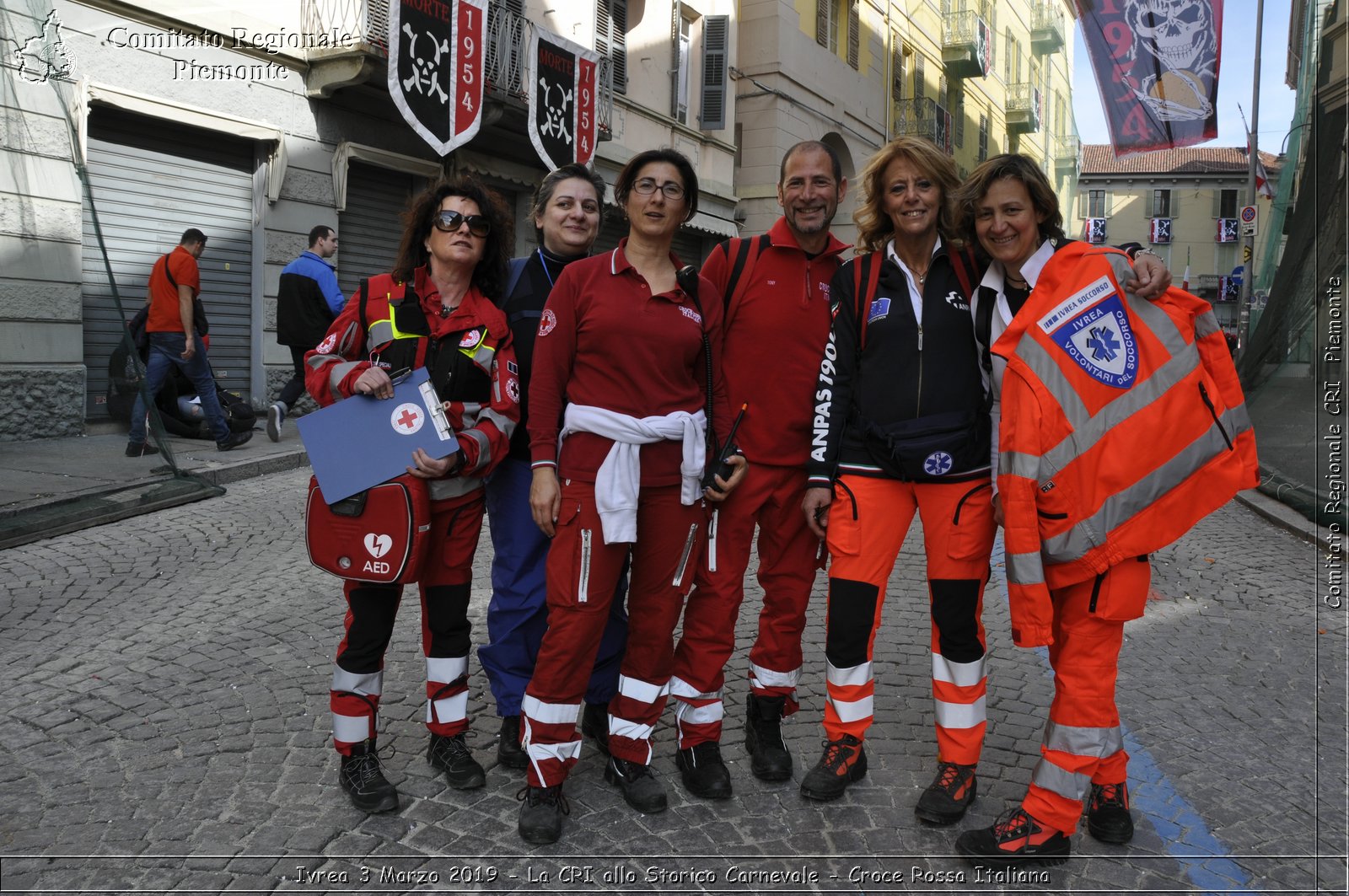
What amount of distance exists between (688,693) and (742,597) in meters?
0.37

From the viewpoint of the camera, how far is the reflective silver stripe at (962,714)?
10.5 ft

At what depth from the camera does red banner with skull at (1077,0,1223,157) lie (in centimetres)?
1007

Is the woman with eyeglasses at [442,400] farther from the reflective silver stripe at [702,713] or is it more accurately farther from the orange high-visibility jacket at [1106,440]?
the orange high-visibility jacket at [1106,440]

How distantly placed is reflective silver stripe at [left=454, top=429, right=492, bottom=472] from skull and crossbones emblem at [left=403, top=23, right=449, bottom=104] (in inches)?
400

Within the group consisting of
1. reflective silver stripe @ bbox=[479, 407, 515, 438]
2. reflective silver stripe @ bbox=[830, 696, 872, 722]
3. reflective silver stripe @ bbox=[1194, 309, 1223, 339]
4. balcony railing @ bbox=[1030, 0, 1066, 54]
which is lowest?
reflective silver stripe @ bbox=[830, 696, 872, 722]

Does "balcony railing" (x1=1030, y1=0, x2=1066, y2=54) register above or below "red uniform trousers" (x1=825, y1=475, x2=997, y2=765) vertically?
above

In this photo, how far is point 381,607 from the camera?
10.4ft

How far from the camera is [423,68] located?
12445 millimetres

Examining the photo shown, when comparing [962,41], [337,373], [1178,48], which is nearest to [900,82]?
[962,41]

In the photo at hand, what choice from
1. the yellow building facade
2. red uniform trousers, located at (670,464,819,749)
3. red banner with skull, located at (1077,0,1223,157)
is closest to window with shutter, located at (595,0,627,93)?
the yellow building facade

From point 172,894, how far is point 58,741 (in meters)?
1.27

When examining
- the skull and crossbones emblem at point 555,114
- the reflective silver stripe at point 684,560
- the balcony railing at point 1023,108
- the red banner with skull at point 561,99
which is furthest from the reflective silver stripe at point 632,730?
the balcony railing at point 1023,108

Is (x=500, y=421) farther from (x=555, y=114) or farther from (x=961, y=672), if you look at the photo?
(x=555, y=114)

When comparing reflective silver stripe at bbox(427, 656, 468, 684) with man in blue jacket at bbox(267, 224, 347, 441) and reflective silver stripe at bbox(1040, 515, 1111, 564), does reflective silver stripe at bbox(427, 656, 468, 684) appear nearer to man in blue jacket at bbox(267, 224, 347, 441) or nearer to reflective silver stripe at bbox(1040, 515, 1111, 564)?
reflective silver stripe at bbox(1040, 515, 1111, 564)
